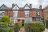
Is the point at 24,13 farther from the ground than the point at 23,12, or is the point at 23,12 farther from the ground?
the point at 23,12

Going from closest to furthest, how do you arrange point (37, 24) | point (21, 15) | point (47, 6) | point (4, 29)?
point (4, 29) < point (37, 24) < point (21, 15) < point (47, 6)

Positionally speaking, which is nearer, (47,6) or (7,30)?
(7,30)

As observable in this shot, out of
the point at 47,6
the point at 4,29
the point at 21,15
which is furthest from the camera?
the point at 47,6

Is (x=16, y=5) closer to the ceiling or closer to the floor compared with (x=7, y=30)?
closer to the ceiling

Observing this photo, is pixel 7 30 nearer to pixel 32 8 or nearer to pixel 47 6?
pixel 32 8

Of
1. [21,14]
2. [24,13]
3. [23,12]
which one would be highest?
[23,12]

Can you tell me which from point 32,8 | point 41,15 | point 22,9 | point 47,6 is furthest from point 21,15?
point 47,6

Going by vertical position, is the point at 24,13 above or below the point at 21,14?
above

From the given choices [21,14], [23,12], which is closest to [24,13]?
[23,12]

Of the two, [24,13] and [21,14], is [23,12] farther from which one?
[21,14]

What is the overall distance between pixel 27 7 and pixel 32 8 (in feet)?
5.33

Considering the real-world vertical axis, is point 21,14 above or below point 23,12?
below

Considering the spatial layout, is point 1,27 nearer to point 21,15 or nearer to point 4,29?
point 4,29

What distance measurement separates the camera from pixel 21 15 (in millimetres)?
26609
